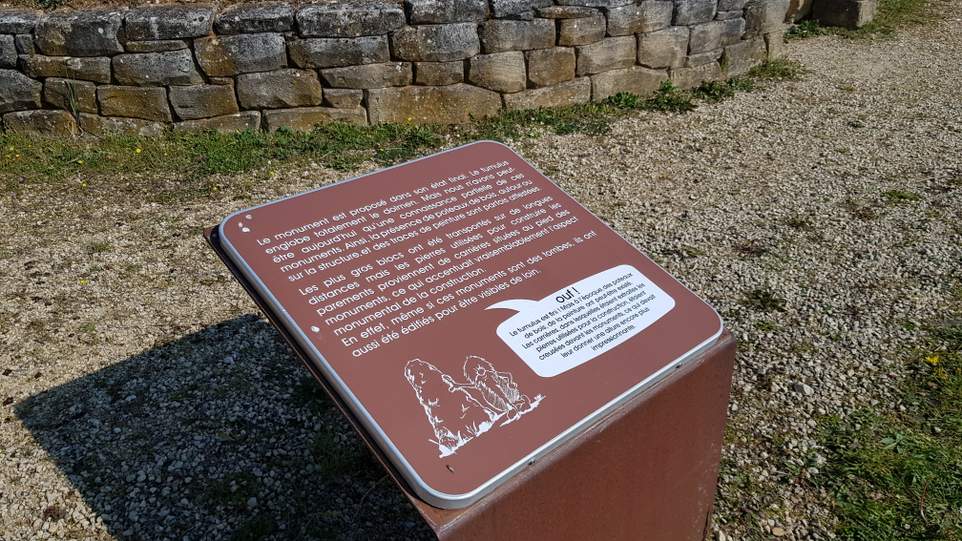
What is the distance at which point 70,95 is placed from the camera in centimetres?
535

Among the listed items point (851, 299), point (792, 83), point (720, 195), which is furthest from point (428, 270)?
point (792, 83)

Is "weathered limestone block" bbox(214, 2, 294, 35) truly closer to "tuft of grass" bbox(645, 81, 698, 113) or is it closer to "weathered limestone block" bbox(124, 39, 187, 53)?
"weathered limestone block" bbox(124, 39, 187, 53)

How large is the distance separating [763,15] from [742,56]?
38cm

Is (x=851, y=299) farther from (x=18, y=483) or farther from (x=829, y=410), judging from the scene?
(x=18, y=483)

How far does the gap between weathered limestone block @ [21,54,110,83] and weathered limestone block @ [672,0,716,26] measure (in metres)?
4.33

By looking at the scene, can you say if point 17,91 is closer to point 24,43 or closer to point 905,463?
point 24,43

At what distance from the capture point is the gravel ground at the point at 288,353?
288cm

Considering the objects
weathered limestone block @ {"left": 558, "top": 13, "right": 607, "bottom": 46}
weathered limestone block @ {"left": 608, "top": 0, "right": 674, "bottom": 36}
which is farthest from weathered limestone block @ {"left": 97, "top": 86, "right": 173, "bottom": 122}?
weathered limestone block @ {"left": 608, "top": 0, "right": 674, "bottom": 36}

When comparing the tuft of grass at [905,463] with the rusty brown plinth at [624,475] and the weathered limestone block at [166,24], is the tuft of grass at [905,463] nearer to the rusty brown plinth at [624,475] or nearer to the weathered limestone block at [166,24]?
the rusty brown plinth at [624,475]

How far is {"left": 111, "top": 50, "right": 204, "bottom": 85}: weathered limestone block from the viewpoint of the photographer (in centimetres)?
527

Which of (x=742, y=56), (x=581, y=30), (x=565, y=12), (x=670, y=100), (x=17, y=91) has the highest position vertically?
(x=565, y=12)

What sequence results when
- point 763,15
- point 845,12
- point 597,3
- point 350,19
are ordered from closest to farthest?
point 350,19 → point 597,3 → point 763,15 → point 845,12

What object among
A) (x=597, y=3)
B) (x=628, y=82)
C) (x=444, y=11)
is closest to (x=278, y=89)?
(x=444, y=11)

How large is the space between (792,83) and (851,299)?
3.64 metres
